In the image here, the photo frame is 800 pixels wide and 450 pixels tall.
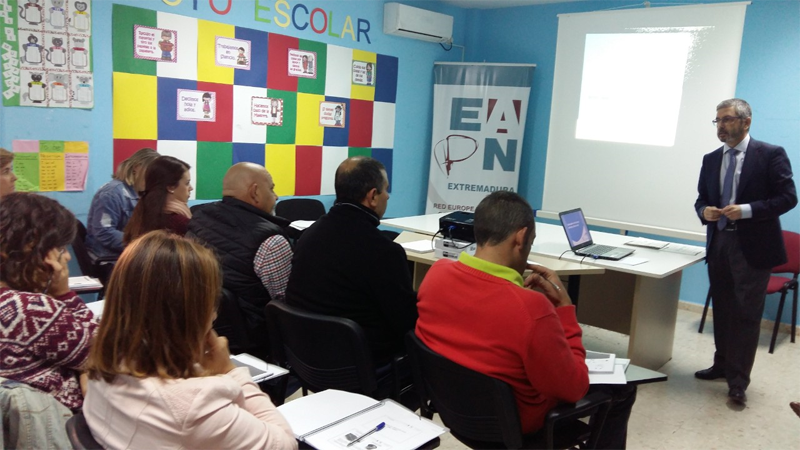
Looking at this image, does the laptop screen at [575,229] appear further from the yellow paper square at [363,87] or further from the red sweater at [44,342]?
the red sweater at [44,342]

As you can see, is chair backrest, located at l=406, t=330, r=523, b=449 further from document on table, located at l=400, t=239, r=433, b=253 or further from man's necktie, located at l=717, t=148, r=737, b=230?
man's necktie, located at l=717, t=148, r=737, b=230

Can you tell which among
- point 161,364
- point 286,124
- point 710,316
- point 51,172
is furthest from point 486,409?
point 710,316

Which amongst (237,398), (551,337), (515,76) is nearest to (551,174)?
(515,76)

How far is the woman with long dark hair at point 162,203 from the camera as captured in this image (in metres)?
2.78

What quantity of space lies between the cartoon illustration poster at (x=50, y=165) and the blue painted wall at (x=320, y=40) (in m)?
0.04

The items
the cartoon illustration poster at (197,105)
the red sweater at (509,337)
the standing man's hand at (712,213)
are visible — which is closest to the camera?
the red sweater at (509,337)

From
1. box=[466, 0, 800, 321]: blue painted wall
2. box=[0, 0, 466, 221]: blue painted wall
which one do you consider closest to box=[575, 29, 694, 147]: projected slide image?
box=[466, 0, 800, 321]: blue painted wall

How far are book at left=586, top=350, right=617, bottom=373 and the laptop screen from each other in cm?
144

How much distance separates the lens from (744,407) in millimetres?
3266

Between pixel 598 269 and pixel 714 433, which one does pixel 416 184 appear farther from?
pixel 714 433

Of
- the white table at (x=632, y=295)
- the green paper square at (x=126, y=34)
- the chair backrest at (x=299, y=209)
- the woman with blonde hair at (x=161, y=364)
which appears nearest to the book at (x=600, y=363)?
the woman with blonde hair at (x=161, y=364)

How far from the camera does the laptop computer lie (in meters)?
3.38

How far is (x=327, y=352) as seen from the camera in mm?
2121

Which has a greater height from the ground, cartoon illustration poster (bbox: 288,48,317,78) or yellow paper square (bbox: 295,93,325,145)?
cartoon illustration poster (bbox: 288,48,317,78)
